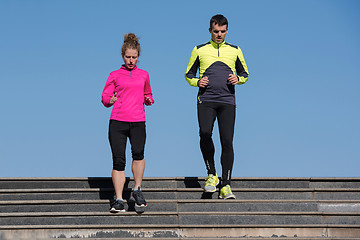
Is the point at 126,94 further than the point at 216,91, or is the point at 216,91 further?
the point at 216,91

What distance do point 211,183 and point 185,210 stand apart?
0.47m

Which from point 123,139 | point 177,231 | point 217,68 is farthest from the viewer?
point 217,68

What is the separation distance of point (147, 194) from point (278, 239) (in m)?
2.04

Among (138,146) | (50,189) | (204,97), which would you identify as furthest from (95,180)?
(204,97)

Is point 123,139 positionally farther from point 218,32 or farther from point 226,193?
point 218,32

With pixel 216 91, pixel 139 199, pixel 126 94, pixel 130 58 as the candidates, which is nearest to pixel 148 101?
pixel 126 94

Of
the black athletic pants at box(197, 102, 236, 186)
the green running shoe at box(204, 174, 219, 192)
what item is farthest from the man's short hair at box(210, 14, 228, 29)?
the green running shoe at box(204, 174, 219, 192)

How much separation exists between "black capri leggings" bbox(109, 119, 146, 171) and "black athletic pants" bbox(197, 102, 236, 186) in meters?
0.81

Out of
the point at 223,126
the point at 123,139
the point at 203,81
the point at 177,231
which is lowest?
the point at 177,231

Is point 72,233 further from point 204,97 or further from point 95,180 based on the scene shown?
point 204,97

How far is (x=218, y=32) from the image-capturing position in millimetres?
8125

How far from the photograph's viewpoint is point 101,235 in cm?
749

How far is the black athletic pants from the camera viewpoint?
8.08 meters

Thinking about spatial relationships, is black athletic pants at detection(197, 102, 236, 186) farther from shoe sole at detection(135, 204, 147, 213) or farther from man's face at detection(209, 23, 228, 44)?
shoe sole at detection(135, 204, 147, 213)
